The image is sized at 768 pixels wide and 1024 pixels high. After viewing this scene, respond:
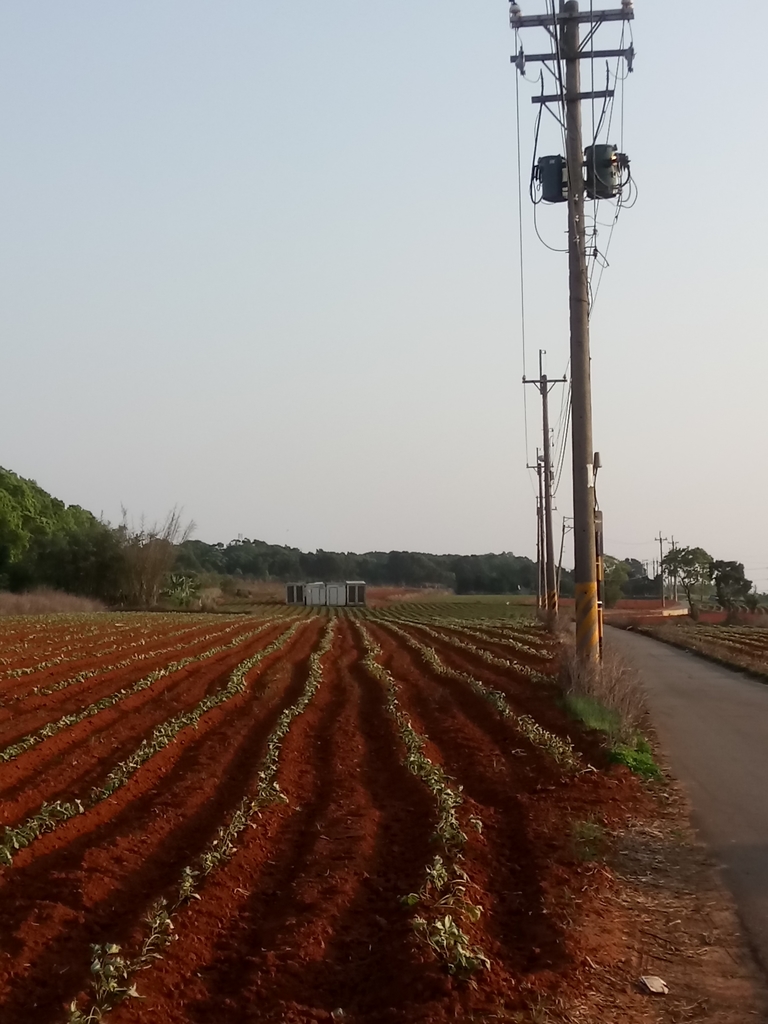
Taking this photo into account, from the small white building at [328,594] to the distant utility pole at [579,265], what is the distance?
81.2 meters

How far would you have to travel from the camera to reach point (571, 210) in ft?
57.8

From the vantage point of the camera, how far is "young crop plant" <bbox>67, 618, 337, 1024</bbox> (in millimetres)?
5152

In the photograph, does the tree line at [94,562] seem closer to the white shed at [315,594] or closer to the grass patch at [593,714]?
the white shed at [315,594]

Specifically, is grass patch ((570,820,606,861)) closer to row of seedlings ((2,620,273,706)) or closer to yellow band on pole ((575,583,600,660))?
yellow band on pole ((575,583,600,660))

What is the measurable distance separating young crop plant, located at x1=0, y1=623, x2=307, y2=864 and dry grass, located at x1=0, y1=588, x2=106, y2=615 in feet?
152

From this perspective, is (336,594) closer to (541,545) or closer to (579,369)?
(541,545)

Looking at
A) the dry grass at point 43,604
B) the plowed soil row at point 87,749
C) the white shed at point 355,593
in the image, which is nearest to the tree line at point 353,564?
the white shed at point 355,593

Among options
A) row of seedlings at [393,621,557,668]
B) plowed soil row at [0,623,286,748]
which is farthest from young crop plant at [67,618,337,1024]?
row of seedlings at [393,621,557,668]

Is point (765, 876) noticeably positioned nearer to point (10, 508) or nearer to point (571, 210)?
point (571, 210)

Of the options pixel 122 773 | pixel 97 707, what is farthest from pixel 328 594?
pixel 122 773

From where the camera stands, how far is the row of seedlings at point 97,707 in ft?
41.1

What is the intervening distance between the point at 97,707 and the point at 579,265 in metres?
10.2

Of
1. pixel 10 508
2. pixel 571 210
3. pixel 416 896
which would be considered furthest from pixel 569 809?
pixel 10 508

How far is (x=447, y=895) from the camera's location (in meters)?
6.69
